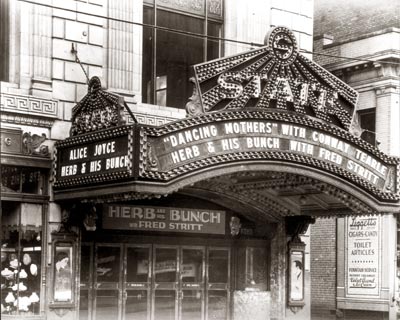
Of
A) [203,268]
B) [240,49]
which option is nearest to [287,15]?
[240,49]

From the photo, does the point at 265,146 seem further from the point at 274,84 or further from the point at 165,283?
the point at 165,283

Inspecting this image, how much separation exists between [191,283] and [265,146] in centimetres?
480

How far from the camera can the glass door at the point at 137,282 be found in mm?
16875

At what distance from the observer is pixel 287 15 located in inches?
787

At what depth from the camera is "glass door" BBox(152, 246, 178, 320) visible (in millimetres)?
17375

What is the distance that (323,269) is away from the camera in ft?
86.0

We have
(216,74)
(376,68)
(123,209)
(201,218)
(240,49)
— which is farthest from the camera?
(376,68)

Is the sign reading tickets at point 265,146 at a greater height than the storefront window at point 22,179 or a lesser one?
greater

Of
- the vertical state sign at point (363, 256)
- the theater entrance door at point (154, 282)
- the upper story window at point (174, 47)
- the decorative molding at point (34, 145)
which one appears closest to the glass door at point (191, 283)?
the theater entrance door at point (154, 282)

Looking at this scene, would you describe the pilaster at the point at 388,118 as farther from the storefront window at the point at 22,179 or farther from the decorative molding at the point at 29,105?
the storefront window at the point at 22,179

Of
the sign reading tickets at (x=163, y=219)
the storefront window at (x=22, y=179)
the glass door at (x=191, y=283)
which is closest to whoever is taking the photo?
the storefront window at (x=22, y=179)

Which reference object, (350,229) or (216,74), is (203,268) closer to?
(216,74)

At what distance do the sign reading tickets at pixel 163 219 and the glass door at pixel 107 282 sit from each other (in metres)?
0.54

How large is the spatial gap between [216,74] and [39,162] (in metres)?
3.83
